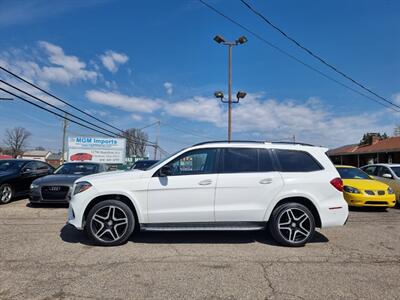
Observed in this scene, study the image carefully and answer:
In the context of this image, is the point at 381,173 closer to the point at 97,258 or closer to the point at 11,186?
the point at 97,258

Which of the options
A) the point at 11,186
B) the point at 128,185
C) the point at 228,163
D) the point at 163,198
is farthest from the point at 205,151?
the point at 11,186

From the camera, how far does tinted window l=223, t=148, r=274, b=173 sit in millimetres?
5531

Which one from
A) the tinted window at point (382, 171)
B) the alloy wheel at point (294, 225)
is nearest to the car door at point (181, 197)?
the alloy wheel at point (294, 225)

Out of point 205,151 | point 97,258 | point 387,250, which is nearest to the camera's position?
point 97,258

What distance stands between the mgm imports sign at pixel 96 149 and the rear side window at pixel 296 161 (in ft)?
73.6

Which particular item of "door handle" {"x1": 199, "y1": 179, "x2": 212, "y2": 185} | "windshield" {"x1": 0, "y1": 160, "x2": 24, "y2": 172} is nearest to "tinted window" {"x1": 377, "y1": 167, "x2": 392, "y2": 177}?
"door handle" {"x1": 199, "y1": 179, "x2": 212, "y2": 185}

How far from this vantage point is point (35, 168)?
1155 cm

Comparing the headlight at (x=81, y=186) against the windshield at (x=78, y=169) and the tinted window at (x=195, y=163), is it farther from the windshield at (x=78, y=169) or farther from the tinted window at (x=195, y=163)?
the windshield at (x=78, y=169)

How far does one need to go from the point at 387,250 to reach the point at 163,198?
389 centimetres

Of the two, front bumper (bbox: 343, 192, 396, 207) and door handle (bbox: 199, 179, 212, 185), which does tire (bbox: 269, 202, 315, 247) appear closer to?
door handle (bbox: 199, 179, 212, 185)

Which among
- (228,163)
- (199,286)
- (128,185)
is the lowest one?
(199,286)

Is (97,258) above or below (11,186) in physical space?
below

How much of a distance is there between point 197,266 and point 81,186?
2.49 metres

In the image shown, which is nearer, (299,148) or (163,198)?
(163,198)
